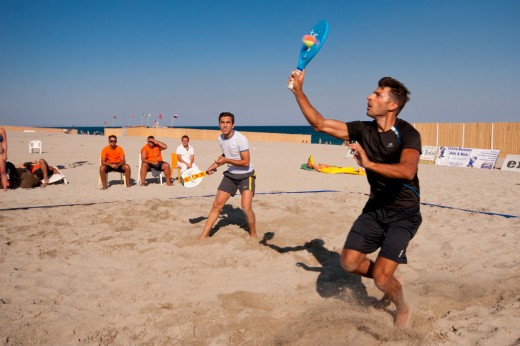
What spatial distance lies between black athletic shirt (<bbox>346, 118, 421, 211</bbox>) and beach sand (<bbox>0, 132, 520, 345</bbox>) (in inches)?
38.0

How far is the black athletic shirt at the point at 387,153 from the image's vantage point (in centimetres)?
296

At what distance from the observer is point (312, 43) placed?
2885 millimetres

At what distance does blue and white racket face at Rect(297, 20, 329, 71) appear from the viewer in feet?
9.51

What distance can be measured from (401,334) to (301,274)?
4.97ft

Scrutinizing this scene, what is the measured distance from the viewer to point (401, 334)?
2922mm

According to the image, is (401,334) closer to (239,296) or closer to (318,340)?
(318,340)

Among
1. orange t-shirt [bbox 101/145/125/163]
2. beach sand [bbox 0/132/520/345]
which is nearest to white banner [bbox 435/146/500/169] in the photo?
beach sand [bbox 0/132/520/345]

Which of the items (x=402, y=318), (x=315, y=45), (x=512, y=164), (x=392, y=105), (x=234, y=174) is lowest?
(x=402, y=318)

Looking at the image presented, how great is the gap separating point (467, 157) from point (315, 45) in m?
16.2

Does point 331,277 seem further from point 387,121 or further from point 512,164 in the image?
point 512,164

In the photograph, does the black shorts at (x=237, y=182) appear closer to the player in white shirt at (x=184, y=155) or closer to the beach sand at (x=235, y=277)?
the beach sand at (x=235, y=277)

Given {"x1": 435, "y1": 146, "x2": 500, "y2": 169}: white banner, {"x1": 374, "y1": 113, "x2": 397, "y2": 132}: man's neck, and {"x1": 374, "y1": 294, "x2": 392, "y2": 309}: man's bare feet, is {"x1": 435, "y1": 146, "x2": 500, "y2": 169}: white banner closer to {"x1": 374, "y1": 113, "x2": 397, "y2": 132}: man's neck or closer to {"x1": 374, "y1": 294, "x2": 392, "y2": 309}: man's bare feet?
{"x1": 374, "y1": 294, "x2": 392, "y2": 309}: man's bare feet

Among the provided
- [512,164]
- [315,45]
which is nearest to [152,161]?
[315,45]

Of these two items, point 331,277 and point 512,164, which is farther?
point 512,164
